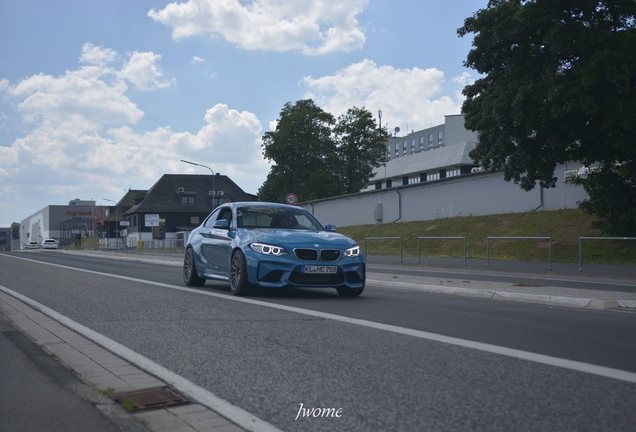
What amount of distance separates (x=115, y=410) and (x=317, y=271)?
6601 millimetres

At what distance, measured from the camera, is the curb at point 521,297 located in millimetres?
10297

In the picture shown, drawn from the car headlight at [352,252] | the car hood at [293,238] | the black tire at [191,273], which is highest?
the car hood at [293,238]

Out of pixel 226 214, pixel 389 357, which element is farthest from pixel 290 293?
pixel 389 357

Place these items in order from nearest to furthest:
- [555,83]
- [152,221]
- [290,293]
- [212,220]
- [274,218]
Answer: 1. [290,293]
2. [274,218]
3. [212,220]
4. [555,83]
5. [152,221]

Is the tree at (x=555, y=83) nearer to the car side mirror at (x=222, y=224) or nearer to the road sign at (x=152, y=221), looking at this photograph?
the car side mirror at (x=222, y=224)

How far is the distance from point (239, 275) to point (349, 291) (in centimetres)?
181

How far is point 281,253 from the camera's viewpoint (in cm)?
1095

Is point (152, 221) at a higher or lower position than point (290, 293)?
higher

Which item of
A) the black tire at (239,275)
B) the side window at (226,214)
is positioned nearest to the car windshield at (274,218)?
the side window at (226,214)

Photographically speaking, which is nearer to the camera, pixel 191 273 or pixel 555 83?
pixel 191 273

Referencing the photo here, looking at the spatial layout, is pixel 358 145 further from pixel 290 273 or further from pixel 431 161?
pixel 290 273

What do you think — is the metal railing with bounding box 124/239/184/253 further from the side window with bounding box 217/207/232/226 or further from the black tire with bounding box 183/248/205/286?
the side window with bounding box 217/207/232/226

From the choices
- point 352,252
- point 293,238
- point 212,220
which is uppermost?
point 212,220

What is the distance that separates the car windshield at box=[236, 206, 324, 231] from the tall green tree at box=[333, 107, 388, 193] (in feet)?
202
